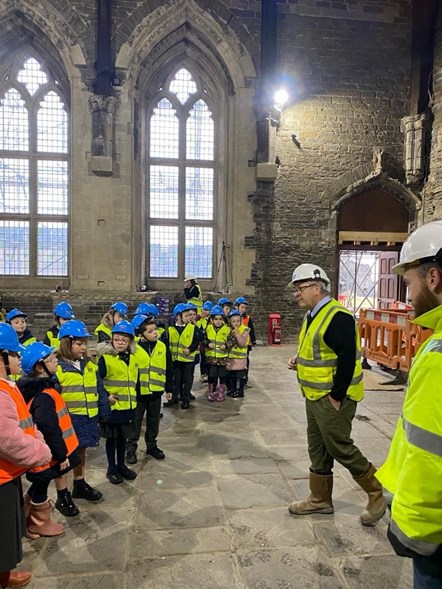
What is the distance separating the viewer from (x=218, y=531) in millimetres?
3193

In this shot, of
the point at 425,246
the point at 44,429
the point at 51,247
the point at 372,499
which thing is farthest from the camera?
the point at 51,247

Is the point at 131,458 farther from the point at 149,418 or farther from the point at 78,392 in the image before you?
the point at 78,392

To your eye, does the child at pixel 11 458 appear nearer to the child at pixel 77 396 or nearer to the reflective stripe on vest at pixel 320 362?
the child at pixel 77 396

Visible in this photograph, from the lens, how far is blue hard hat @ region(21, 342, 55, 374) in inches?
118

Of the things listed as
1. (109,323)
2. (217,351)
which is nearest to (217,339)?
(217,351)

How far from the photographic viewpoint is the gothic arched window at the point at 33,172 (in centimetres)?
1184

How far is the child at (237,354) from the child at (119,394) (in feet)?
9.13

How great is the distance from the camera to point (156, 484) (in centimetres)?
394

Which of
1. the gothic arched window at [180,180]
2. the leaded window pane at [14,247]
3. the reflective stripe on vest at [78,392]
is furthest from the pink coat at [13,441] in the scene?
the leaded window pane at [14,247]

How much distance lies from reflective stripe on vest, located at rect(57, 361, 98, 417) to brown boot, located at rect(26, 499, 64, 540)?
70cm

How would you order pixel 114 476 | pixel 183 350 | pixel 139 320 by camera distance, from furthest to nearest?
pixel 183 350
pixel 139 320
pixel 114 476

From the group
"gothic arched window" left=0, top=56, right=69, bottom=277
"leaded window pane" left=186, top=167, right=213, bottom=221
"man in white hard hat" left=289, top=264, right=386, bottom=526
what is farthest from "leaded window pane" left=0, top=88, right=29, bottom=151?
"man in white hard hat" left=289, top=264, right=386, bottom=526

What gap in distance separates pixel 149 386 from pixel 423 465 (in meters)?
3.44

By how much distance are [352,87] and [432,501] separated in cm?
1290
